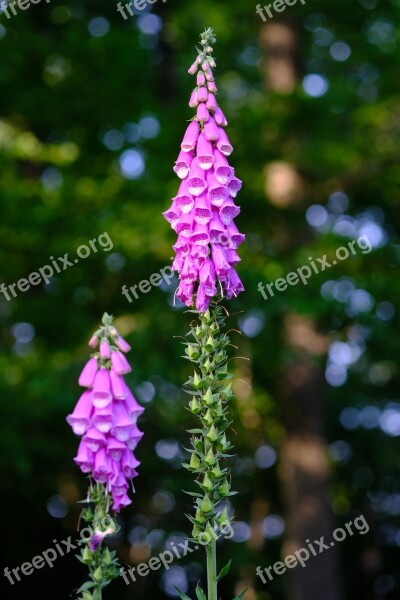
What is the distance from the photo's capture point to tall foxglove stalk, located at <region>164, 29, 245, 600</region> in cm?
299

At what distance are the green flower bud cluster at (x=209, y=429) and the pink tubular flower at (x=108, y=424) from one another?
24 centimetres

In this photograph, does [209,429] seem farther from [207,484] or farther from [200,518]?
[200,518]

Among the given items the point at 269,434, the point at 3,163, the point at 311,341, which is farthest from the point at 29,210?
the point at 269,434

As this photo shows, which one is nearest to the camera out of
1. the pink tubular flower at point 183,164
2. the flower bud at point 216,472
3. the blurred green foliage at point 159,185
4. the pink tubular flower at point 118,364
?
the flower bud at point 216,472

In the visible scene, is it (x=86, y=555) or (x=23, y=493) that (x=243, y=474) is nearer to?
(x=23, y=493)

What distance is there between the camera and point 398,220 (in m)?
13.4

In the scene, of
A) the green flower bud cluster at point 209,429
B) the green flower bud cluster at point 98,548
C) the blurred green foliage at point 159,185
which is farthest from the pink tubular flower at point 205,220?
the blurred green foliage at point 159,185

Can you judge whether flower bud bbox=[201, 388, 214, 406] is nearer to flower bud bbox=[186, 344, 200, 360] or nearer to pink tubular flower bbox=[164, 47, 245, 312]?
flower bud bbox=[186, 344, 200, 360]

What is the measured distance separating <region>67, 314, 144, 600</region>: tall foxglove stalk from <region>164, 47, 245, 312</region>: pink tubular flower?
0.35 metres

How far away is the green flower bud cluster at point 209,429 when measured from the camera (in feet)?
9.77

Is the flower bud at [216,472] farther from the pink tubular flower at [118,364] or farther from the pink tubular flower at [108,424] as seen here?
the pink tubular flower at [118,364]

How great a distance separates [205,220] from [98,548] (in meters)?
1.26

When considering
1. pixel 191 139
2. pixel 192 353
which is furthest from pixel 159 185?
pixel 192 353

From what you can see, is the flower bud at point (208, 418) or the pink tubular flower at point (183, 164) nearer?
the flower bud at point (208, 418)
